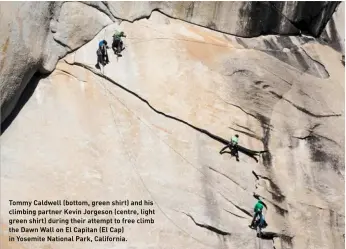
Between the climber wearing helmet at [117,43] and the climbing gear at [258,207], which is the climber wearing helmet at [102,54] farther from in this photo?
the climbing gear at [258,207]

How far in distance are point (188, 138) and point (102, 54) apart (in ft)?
11.4

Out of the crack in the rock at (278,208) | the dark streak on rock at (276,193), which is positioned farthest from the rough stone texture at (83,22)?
the crack in the rock at (278,208)

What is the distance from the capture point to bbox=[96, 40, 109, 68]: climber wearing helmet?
52.5 ft

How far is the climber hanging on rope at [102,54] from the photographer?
16000 mm

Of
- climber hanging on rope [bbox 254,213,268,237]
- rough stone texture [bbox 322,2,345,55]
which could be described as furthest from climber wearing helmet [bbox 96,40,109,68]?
rough stone texture [bbox 322,2,345,55]

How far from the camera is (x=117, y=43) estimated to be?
53.5 feet

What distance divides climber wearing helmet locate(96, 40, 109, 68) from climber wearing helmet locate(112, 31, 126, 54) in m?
0.32

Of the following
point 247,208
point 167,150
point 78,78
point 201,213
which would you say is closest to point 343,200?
point 247,208

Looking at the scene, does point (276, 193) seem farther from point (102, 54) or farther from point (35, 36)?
point (35, 36)

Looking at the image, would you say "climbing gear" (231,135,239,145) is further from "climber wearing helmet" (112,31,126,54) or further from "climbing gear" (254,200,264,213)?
"climber wearing helmet" (112,31,126,54)

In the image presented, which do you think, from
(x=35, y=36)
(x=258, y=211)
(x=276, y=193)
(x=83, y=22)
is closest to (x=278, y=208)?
(x=276, y=193)

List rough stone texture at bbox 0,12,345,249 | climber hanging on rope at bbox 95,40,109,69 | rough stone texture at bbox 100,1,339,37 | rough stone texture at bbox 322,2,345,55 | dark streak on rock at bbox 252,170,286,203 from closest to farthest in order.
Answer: rough stone texture at bbox 0,12,345,249
dark streak on rock at bbox 252,170,286,203
climber hanging on rope at bbox 95,40,109,69
rough stone texture at bbox 100,1,339,37
rough stone texture at bbox 322,2,345,55

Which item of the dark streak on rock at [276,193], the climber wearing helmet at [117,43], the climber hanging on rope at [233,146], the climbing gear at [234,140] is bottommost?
the dark streak on rock at [276,193]

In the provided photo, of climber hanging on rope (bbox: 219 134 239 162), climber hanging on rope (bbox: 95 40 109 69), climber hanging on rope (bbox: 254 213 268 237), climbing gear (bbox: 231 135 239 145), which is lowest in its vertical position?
climber hanging on rope (bbox: 254 213 268 237)
